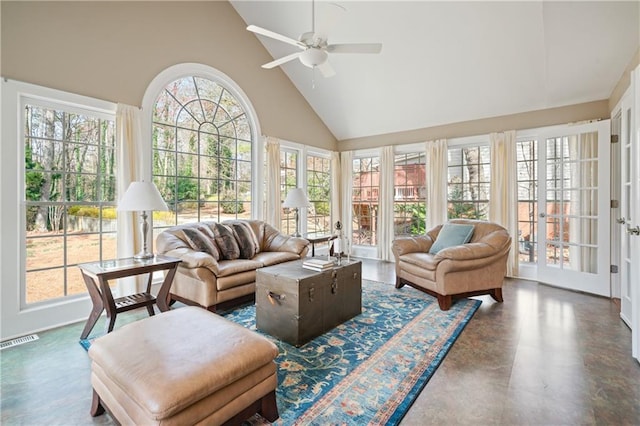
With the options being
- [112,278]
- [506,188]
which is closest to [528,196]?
[506,188]

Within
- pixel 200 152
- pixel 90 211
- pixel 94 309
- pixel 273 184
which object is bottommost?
pixel 94 309

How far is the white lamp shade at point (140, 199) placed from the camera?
9.23ft

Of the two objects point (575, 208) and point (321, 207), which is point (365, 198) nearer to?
point (321, 207)

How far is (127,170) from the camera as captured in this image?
11.0ft

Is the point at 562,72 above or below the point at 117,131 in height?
above

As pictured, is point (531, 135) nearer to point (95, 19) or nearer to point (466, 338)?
point (466, 338)

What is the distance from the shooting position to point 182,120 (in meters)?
4.02

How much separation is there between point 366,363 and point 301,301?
2.16 feet

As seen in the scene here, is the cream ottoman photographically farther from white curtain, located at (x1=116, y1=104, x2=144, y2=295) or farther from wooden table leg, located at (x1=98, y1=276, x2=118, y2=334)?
white curtain, located at (x1=116, y1=104, x2=144, y2=295)

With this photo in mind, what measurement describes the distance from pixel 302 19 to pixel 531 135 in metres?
3.76

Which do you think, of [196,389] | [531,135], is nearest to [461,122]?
[531,135]

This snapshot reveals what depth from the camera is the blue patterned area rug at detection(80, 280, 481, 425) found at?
170cm

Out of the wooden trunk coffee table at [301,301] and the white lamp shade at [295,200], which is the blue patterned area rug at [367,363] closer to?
the wooden trunk coffee table at [301,301]

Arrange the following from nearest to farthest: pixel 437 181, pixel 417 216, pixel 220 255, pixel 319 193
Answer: pixel 220 255, pixel 437 181, pixel 417 216, pixel 319 193
